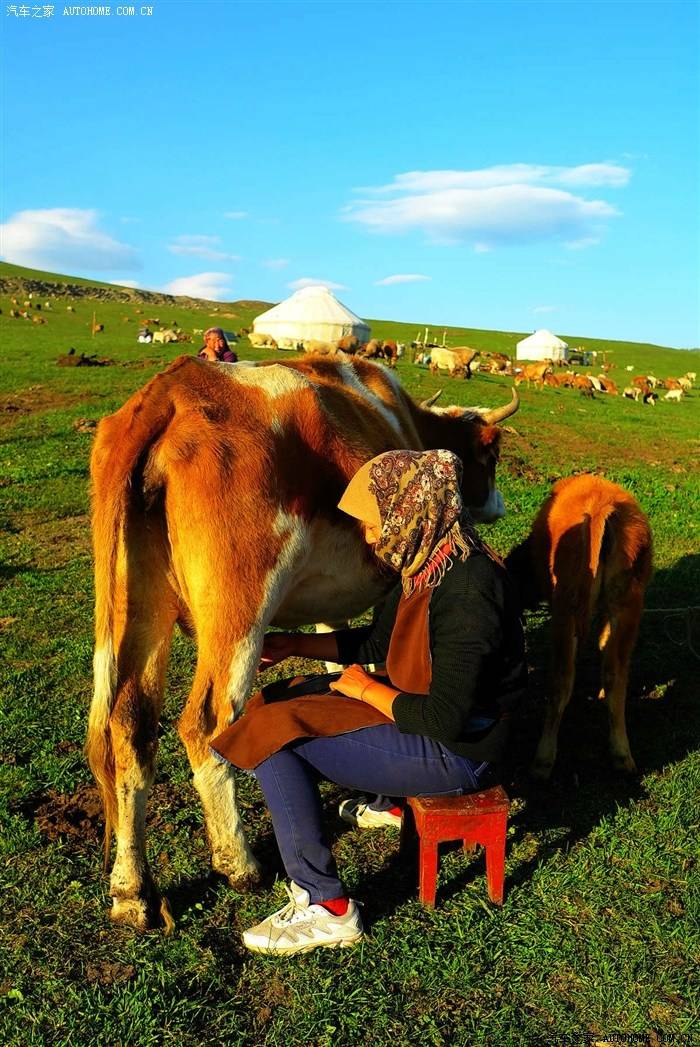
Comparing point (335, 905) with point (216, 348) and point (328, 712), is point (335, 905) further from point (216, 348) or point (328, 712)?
point (216, 348)

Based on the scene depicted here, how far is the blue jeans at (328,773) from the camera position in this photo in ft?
11.6

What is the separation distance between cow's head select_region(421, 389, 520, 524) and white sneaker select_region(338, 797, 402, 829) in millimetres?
2908

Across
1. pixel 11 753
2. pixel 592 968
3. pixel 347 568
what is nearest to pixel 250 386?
pixel 347 568

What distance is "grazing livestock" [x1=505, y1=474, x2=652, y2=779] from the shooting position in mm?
5125

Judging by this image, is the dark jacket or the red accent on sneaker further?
the red accent on sneaker

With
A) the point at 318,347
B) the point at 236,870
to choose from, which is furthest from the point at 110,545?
the point at 318,347

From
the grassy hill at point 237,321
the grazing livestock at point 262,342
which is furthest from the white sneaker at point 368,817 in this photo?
the grassy hill at point 237,321

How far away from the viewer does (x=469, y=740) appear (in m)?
3.57

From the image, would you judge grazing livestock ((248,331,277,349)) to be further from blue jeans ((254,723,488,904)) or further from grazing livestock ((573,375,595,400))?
blue jeans ((254,723,488,904))

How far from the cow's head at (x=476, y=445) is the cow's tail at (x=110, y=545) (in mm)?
3151

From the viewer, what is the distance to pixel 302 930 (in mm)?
3510

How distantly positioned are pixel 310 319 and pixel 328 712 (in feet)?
164

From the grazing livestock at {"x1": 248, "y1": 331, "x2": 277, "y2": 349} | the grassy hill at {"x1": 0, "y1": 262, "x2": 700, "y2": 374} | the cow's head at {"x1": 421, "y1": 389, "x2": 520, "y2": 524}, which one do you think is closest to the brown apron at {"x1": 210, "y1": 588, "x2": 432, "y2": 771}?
the cow's head at {"x1": 421, "y1": 389, "x2": 520, "y2": 524}

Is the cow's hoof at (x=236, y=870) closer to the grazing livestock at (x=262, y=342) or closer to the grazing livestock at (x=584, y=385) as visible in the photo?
the grazing livestock at (x=584, y=385)
